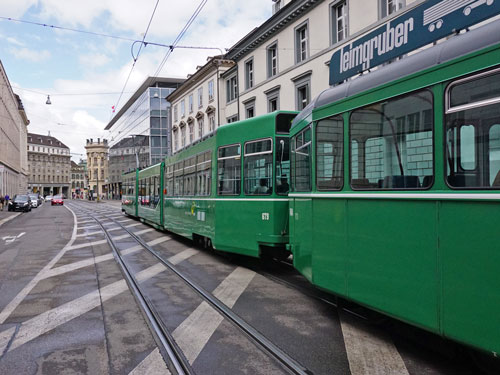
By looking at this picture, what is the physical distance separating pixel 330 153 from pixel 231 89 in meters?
28.1

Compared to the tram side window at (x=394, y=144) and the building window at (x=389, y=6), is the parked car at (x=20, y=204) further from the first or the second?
the tram side window at (x=394, y=144)

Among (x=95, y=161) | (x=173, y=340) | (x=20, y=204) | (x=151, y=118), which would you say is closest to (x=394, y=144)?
(x=173, y=340)

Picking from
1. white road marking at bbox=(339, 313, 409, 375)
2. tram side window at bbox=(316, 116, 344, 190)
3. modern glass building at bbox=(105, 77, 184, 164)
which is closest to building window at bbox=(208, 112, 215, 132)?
modern glass building at bbox=(105, 77, 184, 164)

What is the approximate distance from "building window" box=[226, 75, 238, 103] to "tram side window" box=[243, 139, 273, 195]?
23366mm

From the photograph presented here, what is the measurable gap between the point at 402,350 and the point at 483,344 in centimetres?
124

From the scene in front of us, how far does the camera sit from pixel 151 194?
19734 mm

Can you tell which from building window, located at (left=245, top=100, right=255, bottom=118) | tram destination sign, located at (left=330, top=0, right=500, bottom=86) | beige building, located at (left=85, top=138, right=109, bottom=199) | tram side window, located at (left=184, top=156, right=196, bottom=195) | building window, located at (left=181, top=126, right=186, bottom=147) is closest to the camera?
tram destination sign, located at (left=330, top=0, right=500, bottom=86)

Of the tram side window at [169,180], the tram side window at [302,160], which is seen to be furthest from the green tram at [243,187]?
the tram side window at [169,180]

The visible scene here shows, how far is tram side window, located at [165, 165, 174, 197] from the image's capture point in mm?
15594

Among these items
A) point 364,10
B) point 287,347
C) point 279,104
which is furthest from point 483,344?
point 279,104

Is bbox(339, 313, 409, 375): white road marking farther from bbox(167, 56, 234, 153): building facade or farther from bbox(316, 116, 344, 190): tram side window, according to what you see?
bbox(167, 56, 234, 153): building facade

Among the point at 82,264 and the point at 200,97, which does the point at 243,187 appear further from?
the point at 200,97

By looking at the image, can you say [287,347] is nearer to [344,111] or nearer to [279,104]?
[344,111]

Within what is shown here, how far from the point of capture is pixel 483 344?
335 cm
